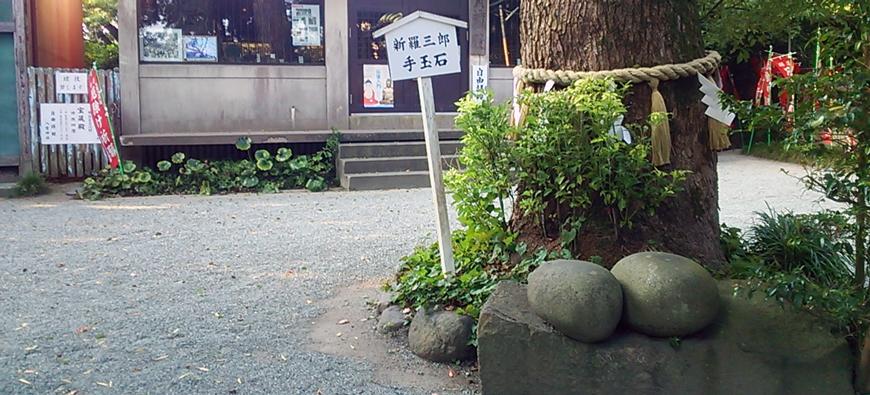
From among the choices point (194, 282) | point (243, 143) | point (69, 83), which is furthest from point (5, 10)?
point (194, 282)

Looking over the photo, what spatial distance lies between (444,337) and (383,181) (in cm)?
735

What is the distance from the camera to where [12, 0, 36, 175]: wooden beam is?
36.3 feet

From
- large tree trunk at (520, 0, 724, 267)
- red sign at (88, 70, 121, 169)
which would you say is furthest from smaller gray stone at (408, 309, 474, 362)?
red sign at (88, 70, 121, 169)

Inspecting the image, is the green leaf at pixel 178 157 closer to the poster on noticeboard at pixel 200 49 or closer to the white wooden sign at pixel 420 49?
the poster on noticeboard at pixel 200 49

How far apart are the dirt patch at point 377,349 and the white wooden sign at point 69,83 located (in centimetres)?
741

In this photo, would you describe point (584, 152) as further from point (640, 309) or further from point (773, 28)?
point (773, 28)

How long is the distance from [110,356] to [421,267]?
1923 mm

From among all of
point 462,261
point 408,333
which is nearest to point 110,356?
point 408,333

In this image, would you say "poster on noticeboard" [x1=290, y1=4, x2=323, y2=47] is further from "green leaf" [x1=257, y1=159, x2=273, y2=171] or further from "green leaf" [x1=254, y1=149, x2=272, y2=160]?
"green leaf" [x1=257, y1=159, x2=273, y2=171]

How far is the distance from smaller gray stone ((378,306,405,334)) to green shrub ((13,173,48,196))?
7637 millimetres

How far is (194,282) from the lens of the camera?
20.9ft

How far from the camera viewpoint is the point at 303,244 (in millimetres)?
7848

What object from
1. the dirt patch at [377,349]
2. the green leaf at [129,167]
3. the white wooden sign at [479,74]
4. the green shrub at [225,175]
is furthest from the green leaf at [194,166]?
the dirt patch at [377,349]

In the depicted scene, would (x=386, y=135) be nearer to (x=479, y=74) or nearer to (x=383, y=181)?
(x=383, y=181)
